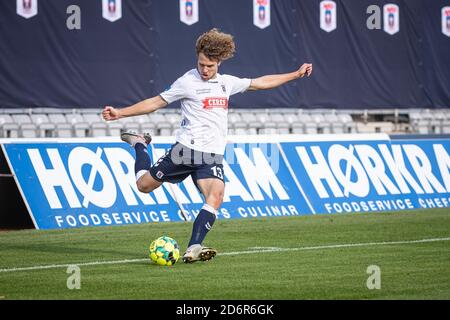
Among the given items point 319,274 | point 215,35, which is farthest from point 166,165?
point 319,274

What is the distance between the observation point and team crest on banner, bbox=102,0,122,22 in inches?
842

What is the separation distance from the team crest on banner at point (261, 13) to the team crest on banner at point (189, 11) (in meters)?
1.59

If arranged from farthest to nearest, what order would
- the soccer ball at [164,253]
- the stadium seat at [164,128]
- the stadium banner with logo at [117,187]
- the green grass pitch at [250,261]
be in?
the stadium seat at [164,128], the stadium banner with logo at [117,187], the soccer ball at [164,253], the green grass pitch at [250,261]

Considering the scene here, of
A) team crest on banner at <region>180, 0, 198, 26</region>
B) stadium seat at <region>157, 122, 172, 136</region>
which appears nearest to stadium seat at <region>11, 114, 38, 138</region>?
stadium seat at <region>157, 122, 172, 136</region>

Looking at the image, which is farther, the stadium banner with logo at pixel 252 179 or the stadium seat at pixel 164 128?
the stadium seat at pixel 164 128

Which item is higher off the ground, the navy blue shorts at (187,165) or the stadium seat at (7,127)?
the stadium seat at (7,127)

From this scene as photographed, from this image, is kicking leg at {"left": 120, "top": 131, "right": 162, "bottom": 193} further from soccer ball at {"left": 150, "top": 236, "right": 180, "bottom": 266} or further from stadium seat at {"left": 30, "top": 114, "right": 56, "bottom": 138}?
stadium seat at {"left": 30, "top": 114, "right": 56, "bottom": 138}

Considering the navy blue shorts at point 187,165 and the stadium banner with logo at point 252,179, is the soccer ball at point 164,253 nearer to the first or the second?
the navy blue shorts at point 187,165

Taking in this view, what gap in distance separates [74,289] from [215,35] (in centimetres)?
345

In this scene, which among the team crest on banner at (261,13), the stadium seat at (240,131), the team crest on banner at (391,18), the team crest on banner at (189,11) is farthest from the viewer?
the team crest on banner at (391,18)

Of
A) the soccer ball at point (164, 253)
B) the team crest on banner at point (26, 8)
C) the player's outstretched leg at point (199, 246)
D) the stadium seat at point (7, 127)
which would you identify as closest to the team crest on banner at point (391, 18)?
the team crest on banner at point (26, 8)

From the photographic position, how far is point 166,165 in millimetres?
11531

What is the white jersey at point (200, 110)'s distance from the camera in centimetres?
1138

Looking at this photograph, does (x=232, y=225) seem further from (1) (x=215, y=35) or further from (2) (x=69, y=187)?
(1) (x=215, y=35)
